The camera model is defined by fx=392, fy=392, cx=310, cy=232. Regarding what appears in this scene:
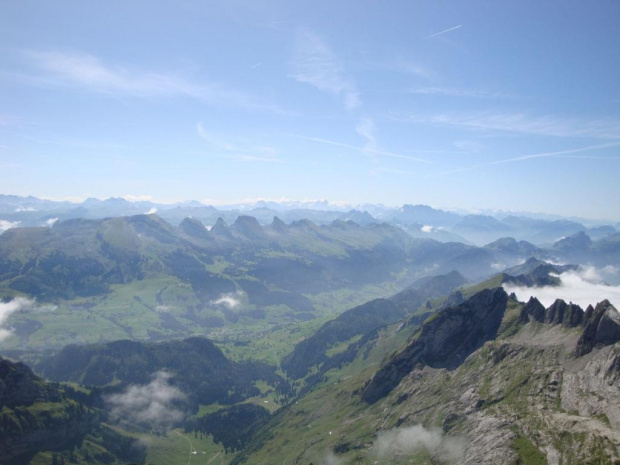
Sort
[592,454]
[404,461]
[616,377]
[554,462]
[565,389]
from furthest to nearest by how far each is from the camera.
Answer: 1. [404,461]
2. [565,389]
3. [616,377]
4. [554,462]
5. [592,454]

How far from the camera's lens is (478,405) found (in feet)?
631

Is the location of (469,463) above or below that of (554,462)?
below

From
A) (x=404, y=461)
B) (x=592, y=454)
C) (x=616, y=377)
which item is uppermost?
(x=616, y=377)

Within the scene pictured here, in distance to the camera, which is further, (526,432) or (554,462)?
(526,432)

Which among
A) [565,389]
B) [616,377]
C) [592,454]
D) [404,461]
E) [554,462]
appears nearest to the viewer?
[592,454]

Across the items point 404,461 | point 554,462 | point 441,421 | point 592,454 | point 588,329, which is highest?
point 588,329

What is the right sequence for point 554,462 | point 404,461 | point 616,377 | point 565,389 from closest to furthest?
point 554,462 → point 616,377 → point 565,389 → point 404,461

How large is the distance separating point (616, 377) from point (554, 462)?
41538 millimetres

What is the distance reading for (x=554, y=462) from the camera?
132750mm

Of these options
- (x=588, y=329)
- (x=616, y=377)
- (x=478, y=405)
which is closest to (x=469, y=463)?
(x=478, y=405)

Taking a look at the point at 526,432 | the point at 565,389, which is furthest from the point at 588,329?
the point at 526,432

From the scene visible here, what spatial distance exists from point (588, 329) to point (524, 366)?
3837 centimetres

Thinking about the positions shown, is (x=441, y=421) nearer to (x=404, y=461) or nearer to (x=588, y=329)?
(x=404, y=461)

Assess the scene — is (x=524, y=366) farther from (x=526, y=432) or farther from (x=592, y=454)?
(x=592, y=454)
